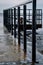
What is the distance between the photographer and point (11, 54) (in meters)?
3.81

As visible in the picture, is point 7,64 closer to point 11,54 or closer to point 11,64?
point 11,64

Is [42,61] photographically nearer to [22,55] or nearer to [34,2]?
[22,55]

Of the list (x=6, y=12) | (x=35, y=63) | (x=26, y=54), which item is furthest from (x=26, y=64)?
(x=6, y=12)

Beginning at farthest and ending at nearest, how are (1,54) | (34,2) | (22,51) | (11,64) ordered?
(22,51) < (1,54) < (34,2) < (11,64)

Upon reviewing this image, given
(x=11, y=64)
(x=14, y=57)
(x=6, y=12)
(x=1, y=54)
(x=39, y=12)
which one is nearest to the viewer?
(x=11, y=64)

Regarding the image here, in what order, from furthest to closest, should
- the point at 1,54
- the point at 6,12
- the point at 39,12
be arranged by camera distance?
the point at 6,12 → the point at 39,12 → the point at 1,54

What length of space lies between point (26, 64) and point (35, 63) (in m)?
0.18

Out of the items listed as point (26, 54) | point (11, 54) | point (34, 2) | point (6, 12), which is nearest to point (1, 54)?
point (11, 54)

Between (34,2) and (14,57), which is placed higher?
(34,2)

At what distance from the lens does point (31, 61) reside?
10.5ft

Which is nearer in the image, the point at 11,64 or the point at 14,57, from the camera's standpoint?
the point at 11,64

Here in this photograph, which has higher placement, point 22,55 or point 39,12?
point 39,12

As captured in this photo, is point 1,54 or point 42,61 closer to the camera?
point 42,61

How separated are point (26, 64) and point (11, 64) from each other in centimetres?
21
